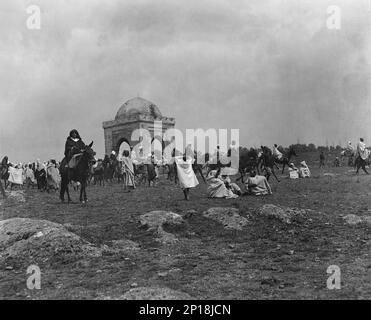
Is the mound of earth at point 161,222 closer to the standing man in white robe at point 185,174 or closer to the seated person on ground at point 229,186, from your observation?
the standing man in white robe at point 185,174

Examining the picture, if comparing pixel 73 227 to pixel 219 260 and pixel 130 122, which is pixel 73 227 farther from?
pixel 130 122

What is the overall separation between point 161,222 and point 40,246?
2.62 m

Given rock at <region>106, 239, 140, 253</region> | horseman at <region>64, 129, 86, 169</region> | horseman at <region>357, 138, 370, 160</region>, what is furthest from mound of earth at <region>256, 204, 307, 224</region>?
horseman at <region>357, 138, 370, 160</region>

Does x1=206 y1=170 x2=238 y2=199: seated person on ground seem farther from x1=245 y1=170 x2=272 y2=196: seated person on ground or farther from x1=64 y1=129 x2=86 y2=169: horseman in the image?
x1=64 y1=129 x2=86 y2=169: horseman

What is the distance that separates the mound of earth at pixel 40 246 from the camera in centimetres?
736

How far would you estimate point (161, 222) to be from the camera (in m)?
9.41

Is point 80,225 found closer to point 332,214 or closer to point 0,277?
point 0,277

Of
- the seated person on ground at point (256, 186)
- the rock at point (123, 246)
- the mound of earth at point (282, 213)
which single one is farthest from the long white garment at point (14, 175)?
the rock at point (123, 246)

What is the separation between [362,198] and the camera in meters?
13.2

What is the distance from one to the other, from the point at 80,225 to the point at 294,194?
7886 millimetres

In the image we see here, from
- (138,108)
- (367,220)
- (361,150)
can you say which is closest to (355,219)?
(367,220)

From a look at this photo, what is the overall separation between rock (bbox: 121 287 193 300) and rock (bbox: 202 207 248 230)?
4.08 m

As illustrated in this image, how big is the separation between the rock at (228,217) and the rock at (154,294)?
4.08 m

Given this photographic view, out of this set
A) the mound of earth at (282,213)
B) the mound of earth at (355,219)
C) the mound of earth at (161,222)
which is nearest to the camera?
the mound of earth at (161,222)
